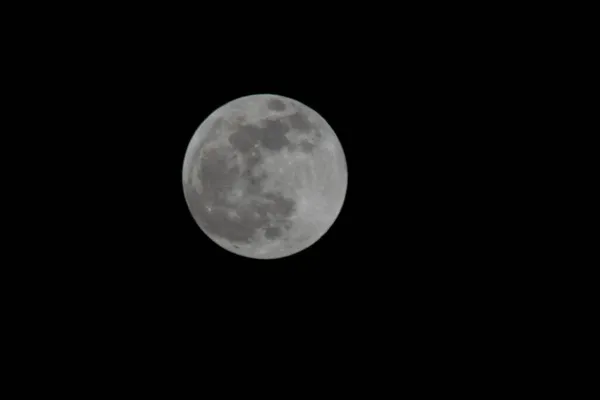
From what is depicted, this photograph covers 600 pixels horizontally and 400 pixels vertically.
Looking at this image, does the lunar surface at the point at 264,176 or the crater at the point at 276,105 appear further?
the crater at the point at 276,105

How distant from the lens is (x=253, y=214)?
5.86 meters

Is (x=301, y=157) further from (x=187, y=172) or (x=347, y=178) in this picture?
(x=187, y=172)

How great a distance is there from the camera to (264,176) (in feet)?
18.8

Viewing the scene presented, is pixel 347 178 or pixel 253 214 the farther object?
pixel 347 178

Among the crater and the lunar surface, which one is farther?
the crater

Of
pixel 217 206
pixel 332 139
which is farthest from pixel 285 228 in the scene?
pixel 332 139

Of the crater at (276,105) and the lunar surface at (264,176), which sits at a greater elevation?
the crater at (276,105)

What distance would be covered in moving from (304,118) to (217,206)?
1.37 metres

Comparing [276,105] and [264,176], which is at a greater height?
[276,105]

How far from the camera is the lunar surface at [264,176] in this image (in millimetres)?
5773

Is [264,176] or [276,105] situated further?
[276,105]

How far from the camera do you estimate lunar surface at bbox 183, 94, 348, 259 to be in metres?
5.77

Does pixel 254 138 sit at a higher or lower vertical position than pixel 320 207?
higher

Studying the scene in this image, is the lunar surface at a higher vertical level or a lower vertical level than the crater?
lower
